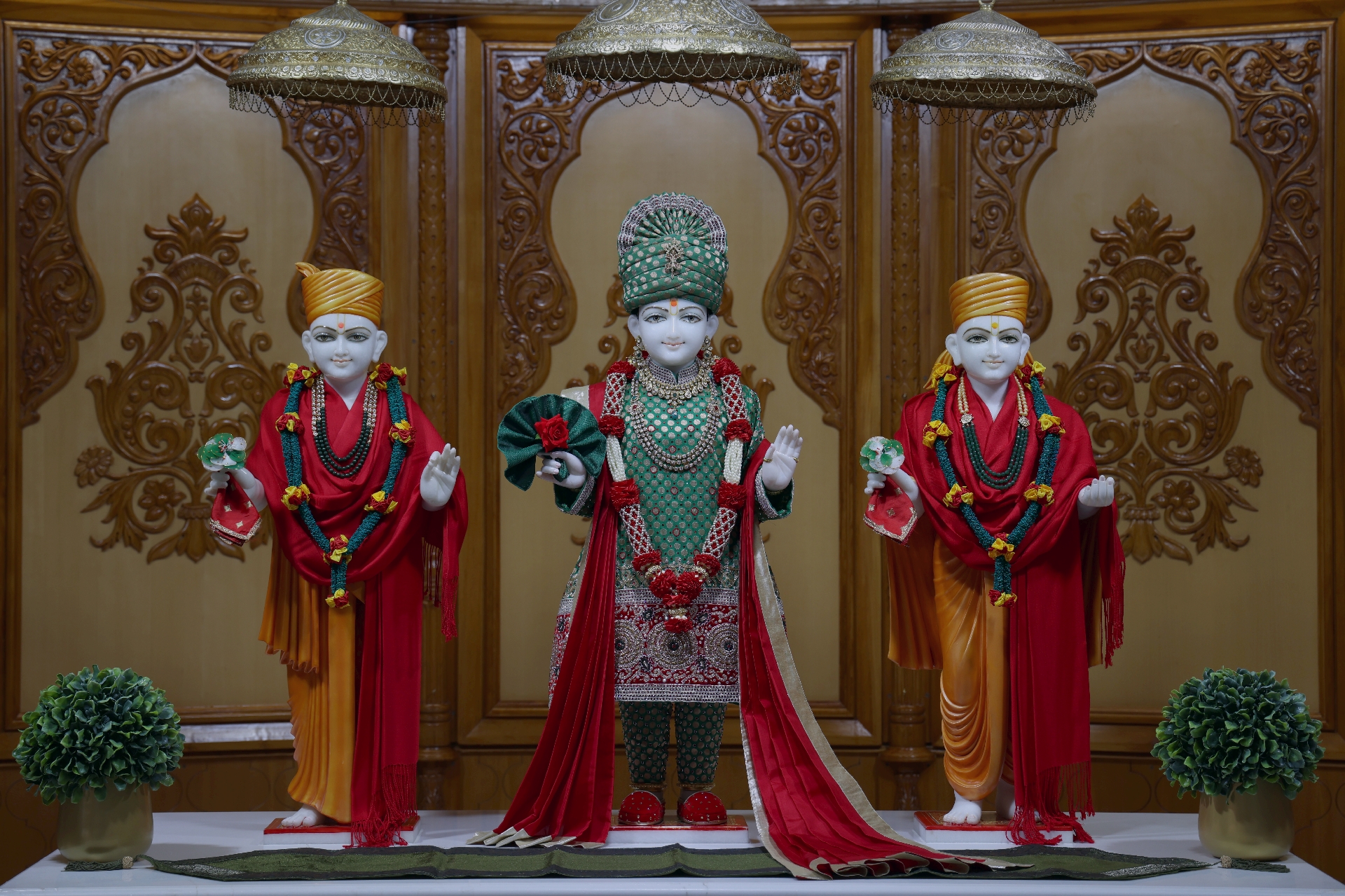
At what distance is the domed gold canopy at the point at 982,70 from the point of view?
3.87 metres

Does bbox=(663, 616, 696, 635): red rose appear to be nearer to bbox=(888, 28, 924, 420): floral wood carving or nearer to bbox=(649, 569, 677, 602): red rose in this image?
bbox=(649, 569, 677, 602): red rose

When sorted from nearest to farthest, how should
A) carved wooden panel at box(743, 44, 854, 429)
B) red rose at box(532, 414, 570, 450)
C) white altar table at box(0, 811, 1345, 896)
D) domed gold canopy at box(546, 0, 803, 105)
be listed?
white altar table at box(0, 811, 1345, 896) < domed gold canopy at box(546, 0, 803, 105) < red rose at box(532, 414, 570, 450) < carved wooden panel at box(743, 44, 854, 429)

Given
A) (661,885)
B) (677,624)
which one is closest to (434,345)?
(677,624)

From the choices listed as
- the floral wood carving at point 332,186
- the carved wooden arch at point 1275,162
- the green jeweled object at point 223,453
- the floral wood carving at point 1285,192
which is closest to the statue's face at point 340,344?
the green jeweled object at point 223,453

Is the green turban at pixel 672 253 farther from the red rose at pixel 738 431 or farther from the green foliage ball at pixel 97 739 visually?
the green foliage ball at pixel 97 739

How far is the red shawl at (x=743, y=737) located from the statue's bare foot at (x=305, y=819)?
0.51 m

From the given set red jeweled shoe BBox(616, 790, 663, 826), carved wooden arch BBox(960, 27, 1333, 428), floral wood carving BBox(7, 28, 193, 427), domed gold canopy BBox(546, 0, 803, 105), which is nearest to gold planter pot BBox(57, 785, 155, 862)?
red jeweled shoe BBox(616, 790, 663, 826)

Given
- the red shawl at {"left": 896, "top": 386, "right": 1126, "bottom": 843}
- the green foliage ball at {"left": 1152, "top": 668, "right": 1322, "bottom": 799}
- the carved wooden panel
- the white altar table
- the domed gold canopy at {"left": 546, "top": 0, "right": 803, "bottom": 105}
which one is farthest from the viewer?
the carved wooden panel

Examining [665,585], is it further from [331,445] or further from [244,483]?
[244,483]

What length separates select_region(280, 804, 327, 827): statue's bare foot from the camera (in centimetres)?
396

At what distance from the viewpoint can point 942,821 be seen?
4020 mm

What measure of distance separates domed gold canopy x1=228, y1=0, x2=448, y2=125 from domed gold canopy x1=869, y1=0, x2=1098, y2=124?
1.24m

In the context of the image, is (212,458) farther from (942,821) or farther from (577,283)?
(942,821)

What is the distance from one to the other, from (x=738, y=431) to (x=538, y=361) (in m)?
1.30
